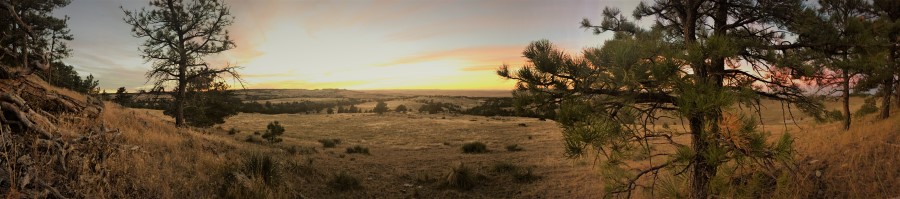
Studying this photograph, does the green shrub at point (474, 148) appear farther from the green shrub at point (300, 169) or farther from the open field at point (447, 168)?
the green shrub at point (300, 169)

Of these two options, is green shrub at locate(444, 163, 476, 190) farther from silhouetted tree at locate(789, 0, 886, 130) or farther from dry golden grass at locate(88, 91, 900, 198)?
silhouetted tree at locate(789, 0, 886, 130)

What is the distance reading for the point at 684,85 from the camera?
496cm

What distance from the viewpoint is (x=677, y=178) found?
24.4 ft

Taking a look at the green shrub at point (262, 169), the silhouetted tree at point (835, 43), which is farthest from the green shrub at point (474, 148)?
the silhouetted tree at point (835, 43)

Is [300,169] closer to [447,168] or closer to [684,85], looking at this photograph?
[447,168]

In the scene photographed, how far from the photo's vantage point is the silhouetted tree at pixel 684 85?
16.1 feet

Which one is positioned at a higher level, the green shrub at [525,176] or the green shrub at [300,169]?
the green shrub at [300,169]

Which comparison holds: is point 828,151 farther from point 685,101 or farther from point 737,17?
point 685,101

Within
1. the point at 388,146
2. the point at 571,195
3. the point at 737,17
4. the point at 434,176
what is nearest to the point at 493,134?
the point at 388,146

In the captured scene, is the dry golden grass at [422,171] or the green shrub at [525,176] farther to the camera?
the green shrub at [525,176]

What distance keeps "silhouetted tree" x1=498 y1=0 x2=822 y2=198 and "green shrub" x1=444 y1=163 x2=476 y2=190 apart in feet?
18.7

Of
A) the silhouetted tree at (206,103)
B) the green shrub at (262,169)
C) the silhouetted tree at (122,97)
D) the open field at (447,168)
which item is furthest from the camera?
the silhouetted tree at (122,97)

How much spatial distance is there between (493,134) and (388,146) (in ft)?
29.1

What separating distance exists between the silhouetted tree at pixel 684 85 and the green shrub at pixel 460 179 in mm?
5686
